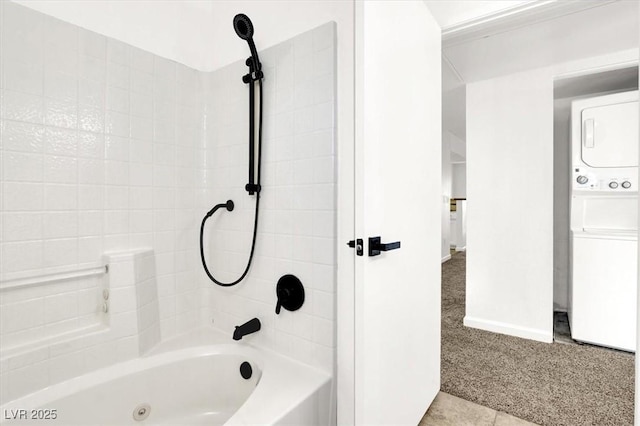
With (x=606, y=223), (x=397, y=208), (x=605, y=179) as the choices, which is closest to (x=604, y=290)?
(x=606, y=223)

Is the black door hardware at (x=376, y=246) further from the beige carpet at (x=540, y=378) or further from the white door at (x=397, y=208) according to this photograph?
the beige carpet at (x=540, y=378)

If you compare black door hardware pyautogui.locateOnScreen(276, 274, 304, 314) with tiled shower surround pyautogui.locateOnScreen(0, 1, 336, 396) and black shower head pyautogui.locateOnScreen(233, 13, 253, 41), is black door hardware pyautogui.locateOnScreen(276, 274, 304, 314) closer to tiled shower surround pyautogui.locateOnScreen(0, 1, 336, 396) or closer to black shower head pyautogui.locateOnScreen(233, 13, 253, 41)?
tiled shower surround pyautogui.locateOnScreen(0, 1, 336, 396)

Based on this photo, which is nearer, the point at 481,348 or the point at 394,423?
the point at 394,423

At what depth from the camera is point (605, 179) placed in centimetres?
261

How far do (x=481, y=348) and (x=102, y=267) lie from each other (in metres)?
2.62

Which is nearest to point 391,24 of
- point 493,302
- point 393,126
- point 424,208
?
point 393,126

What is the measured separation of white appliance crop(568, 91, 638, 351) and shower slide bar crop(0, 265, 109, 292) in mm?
3243

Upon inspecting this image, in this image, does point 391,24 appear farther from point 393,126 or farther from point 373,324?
point 373,324

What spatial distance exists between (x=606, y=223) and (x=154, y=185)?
3476 millimetres

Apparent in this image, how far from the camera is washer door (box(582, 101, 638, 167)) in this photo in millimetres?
2486

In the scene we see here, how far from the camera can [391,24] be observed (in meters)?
1.24

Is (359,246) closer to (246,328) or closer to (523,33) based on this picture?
(246,328)

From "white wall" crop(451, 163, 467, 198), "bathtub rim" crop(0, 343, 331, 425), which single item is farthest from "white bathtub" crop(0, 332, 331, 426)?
"white wall" crop(451, 163, 467, 198)

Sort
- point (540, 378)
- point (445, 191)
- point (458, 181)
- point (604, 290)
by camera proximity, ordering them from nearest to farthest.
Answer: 1. point (540, 378)
2. point (604, 290)
3. point (445, 191)
4. point (458, 181)
